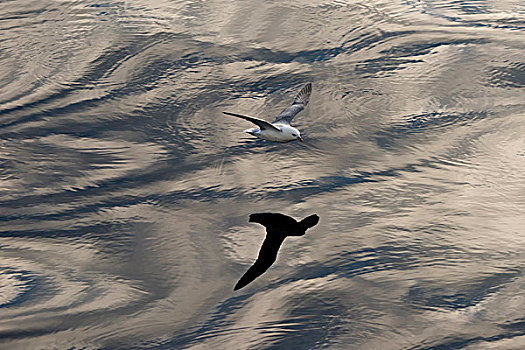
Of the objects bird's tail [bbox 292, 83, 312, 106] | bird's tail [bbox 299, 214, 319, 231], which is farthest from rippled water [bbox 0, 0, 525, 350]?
bird's tail [bbox 292, 83, 312, 106]

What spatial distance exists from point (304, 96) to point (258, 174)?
5.69 feet

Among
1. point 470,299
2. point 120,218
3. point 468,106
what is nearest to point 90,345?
point 120,218

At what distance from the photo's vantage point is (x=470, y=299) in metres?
8.47

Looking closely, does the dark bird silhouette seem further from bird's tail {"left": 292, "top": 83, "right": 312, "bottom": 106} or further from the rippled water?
bird's tail {"left": 292, "top": 83, "right": 312, "bottom": 106}

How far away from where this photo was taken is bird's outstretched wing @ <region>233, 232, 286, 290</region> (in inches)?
352

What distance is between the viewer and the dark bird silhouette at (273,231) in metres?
9.16

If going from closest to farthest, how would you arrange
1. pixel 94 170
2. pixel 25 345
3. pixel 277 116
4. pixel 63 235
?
1. pixel 25 345
2. pixel 63 235
3. pixel 94 170
4. pixel 277 116

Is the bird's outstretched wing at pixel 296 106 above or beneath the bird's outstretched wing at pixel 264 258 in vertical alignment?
above

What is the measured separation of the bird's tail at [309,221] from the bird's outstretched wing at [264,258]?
35cm

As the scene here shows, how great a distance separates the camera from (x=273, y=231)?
975 centimetres

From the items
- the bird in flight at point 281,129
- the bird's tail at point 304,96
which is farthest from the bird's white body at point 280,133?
the bird's tail at point 304,96

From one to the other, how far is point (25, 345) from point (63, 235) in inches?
79.1

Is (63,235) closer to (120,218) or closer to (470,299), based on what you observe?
(120,218)

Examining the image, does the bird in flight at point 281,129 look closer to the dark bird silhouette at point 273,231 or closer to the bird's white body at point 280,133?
the bird's white body at point 280,133
